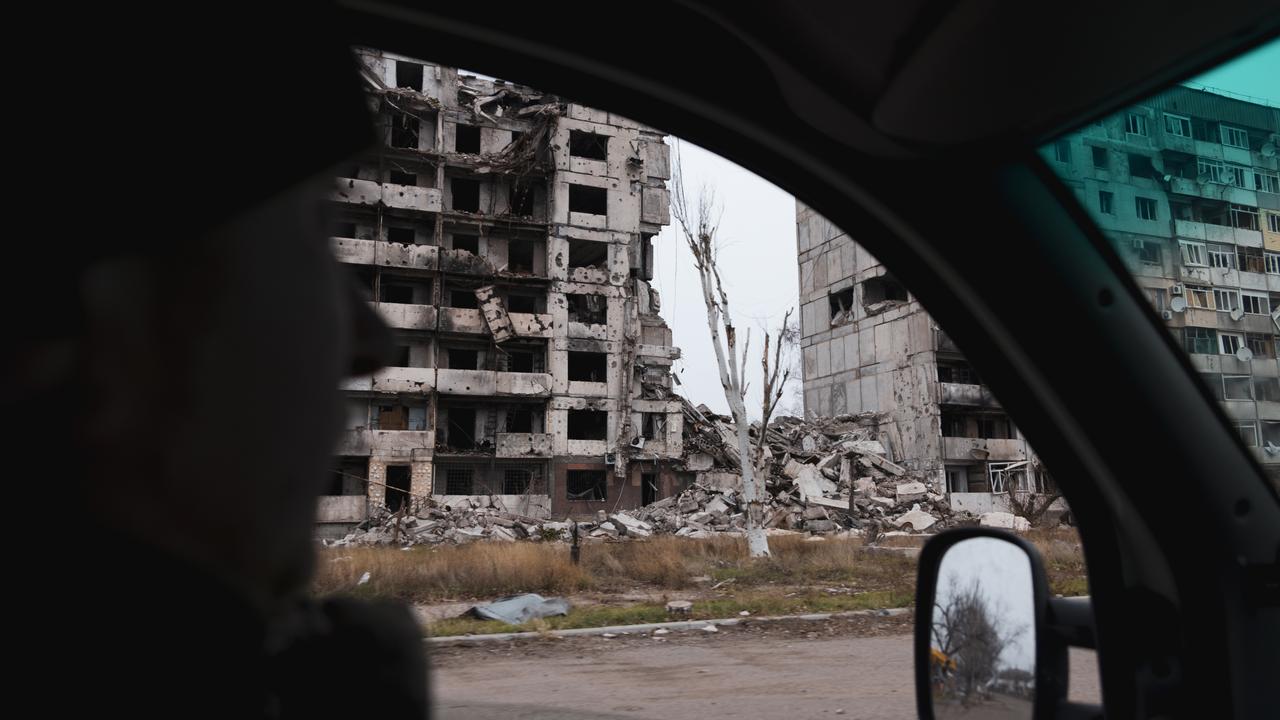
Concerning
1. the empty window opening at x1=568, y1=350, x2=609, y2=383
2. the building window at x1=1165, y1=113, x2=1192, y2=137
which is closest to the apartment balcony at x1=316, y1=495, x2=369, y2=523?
the empty window opening at x1=568, y1=350, x2=609, y2=383

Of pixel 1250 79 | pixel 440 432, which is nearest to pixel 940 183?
pixel 1250 79

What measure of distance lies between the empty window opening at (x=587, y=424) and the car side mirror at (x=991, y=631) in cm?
3108

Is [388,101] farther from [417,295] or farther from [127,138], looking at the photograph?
[127,138]

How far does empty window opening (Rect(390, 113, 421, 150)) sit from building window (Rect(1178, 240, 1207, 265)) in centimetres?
3219

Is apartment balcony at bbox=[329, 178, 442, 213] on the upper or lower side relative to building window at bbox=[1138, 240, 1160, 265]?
upper

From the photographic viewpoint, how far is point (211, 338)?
49 cm

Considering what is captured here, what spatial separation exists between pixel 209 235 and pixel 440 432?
31.2 m

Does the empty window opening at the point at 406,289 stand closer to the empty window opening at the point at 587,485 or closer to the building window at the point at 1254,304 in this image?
the empty window opening at the point at 587,485

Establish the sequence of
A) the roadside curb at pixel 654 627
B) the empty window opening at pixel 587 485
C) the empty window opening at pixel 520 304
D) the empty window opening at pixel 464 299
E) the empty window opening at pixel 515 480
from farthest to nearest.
Answer: the empty window opening at pixel 520 304 → the empty window opening at pixel 464 299 → the empty window opening at pixel 587 485 → the empty window opening at pixel 515 480 → the roadside curb at pixel 654 627

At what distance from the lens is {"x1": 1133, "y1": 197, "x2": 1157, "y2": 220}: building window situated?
4.86ft

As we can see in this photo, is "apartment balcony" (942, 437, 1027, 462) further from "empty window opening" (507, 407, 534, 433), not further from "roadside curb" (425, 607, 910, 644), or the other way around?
"roadside curb" (425, 607, 910, 644)

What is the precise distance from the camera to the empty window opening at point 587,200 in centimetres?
3353

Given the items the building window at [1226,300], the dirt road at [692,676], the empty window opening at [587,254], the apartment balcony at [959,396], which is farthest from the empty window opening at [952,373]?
the building window at [1226,300]

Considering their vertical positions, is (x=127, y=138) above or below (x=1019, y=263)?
below
